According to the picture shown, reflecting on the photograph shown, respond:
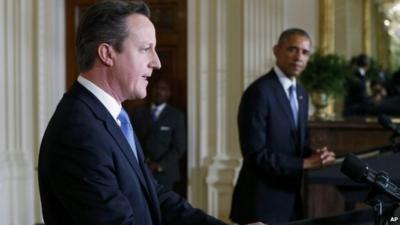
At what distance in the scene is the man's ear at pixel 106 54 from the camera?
187cm

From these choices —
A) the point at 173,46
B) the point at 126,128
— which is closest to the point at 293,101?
the point at 126,128

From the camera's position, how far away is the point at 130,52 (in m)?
A: 1.88

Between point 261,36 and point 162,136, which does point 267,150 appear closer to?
point 162,136

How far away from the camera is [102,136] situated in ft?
5.91

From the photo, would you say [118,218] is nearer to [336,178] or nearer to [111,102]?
[111,102]

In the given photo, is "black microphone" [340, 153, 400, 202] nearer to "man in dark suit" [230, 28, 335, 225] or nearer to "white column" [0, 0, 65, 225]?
"man in dark suit" [230, 28, 335, 225]

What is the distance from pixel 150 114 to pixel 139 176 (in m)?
4.23

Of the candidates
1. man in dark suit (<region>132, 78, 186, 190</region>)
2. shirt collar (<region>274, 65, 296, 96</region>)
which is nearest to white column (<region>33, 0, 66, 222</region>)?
man in dark suit (<region>132, 78, 186, 190</region>)

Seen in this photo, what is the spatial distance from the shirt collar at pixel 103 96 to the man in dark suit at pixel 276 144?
5.52 feet

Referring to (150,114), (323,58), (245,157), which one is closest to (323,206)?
(323,58)

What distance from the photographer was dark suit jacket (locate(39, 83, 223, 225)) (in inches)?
68.5

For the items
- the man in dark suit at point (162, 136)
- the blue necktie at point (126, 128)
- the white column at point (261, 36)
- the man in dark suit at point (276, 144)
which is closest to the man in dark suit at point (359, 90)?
the white column at point (261, 36)

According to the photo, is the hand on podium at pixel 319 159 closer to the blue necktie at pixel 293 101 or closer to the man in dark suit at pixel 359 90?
the blue necktie at pixel 293 101

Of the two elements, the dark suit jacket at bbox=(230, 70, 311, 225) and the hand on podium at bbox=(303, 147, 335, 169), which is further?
the dark suit jacket at bbox=(230, 70, 311, 225)
